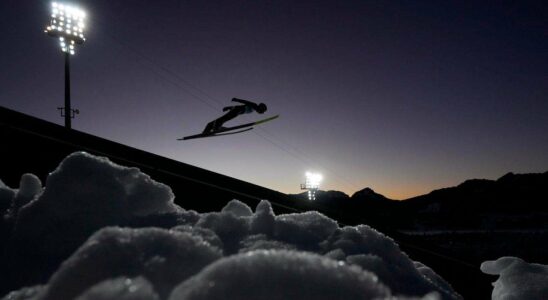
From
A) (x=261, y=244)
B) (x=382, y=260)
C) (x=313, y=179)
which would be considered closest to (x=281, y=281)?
(x=261, y=244)

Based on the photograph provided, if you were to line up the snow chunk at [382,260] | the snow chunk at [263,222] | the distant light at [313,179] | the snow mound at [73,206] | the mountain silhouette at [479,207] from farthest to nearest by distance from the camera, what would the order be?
the mountain silhouette at [479,207], the distant light at [313,179], the snow chunk at [263,222], the snow mound at [73,206], the snow chunk at [382,260]

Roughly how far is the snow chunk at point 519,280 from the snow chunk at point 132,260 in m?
1.56

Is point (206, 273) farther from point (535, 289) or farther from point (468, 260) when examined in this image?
point (468, 260)

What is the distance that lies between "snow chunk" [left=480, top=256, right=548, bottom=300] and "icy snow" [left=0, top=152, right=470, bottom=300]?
573mm

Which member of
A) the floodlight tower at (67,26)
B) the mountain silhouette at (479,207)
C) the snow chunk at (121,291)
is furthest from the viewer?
the mountain silhouette at (479,207)

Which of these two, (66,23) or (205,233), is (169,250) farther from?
(66,23)

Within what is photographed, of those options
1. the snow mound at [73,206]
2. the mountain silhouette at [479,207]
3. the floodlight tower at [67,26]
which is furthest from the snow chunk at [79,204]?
the mountain silhouette at [479,207]

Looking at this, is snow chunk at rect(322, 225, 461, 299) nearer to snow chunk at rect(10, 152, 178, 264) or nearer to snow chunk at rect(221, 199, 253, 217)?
snow chunk at rect(221, 199, 253, 217)

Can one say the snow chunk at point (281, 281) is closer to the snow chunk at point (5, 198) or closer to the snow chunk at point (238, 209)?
the snow chunk at point (238, 209)

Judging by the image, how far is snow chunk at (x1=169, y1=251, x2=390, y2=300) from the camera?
2.06ft

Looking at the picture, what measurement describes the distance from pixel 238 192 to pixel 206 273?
98.3 inches

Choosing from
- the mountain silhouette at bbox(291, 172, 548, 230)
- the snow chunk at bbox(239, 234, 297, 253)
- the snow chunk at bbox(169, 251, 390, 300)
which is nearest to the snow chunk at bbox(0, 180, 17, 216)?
the snow chunk at bbox(239, 234, 297, 253)

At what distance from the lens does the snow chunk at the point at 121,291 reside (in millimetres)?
628

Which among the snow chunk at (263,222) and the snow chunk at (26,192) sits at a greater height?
the snow chunk at (26,192)
